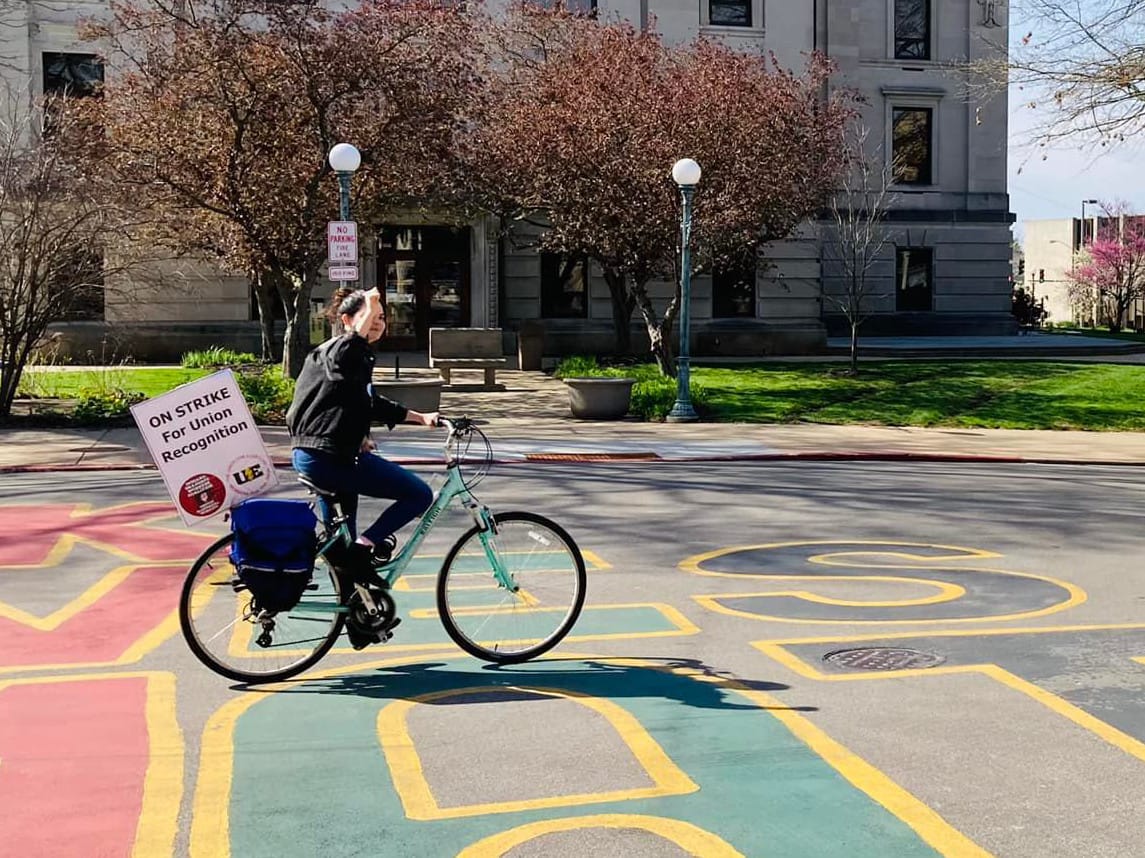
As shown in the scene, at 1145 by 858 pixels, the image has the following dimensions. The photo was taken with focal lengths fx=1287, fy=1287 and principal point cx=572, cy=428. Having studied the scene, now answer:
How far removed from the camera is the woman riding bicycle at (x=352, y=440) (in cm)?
639

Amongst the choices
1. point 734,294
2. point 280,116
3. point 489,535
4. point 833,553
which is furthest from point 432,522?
point 734,294

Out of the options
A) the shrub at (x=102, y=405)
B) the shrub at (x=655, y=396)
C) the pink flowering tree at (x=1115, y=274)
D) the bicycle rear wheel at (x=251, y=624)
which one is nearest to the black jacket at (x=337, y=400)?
the bicycle rear wheel at (x=251, y=624)

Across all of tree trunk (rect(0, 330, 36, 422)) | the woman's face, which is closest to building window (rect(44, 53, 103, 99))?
tree trunk (rect(0, 330, 36, 422))

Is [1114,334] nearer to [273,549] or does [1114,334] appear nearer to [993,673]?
[993,673]

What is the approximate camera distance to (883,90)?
40.8m

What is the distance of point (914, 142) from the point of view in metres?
41.4

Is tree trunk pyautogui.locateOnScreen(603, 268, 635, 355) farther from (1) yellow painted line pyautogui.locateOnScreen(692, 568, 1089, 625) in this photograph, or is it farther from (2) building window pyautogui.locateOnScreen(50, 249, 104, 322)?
(1) yellow painted line pyautogui.locateOnScreen(692, 568, 1089, 625)

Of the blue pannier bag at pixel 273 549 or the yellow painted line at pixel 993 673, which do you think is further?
the blue pannier bag at pixel 273 549

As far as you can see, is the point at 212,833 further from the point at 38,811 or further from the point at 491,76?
the point at 491,76

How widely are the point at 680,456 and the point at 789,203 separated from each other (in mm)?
11907

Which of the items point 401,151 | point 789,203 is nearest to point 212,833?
point 401,151

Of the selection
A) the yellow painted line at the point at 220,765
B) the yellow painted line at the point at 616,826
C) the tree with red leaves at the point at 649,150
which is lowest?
the yellow painted line at the point at 616,826

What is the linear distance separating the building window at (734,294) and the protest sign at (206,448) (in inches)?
1243

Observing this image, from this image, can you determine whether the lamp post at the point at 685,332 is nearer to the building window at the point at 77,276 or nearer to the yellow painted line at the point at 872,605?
the building window at the point at 77,276
